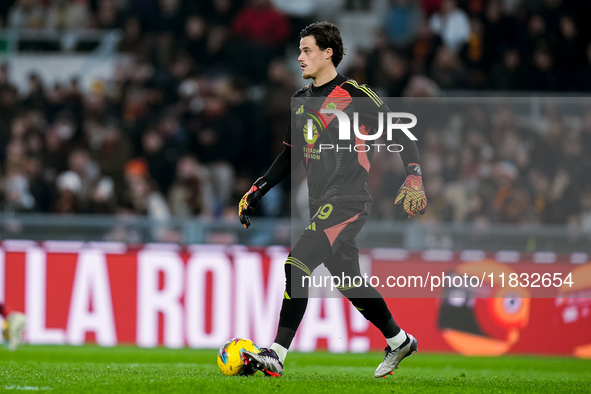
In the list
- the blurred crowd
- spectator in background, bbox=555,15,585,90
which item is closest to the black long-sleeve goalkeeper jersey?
the blurred crowd

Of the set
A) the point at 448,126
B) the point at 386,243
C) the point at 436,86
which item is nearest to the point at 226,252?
the point at 386,243

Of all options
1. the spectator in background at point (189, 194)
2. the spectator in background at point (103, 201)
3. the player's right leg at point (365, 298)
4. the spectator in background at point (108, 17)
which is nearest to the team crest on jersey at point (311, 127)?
the player's right leg at point (365, 298)

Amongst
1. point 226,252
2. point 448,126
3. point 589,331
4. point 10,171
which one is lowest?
point 589,331

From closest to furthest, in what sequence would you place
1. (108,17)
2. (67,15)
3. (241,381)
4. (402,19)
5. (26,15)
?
1. (241,381)
2. (402,19)
3. (108,17)
4. (67,15)
5. (26,15)

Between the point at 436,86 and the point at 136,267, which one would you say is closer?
the point at 136,267

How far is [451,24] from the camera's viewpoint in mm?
14789

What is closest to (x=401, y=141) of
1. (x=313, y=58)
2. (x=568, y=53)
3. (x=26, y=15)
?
(x=313, y=58)

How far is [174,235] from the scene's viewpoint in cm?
1138

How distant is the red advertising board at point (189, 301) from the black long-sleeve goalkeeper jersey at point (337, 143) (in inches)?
190

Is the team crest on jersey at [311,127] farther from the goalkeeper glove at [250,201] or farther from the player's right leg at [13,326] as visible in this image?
the player's right leg at [13,326]

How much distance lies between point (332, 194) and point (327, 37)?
1.09m

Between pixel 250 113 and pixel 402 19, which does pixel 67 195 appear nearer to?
pixel 250 113

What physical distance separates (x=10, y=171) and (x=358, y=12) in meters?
6.97

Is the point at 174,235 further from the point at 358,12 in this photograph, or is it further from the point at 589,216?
the point at 358,12
